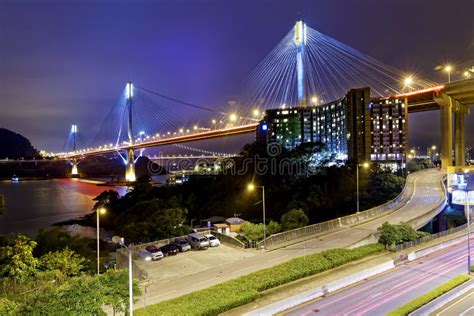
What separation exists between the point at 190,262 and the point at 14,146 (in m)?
158

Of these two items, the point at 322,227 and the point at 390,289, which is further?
the point at 322,227

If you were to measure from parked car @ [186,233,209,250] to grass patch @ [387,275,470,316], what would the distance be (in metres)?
11.0

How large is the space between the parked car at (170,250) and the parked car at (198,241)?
3.68 ft

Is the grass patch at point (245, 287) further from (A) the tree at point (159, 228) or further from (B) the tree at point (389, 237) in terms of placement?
(A) the tree at point (159, 228)

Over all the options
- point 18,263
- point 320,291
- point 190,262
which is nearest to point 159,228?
point 190,262

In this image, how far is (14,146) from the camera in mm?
149875

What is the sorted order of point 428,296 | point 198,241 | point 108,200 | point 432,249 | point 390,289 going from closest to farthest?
point 428,296
point 390,289
point 432,249
point 198,241
point 108,200

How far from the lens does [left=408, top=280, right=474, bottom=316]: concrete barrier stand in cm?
1182

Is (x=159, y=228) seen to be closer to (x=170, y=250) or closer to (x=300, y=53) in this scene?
(x=170, y=250)

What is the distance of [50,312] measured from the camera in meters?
9.11

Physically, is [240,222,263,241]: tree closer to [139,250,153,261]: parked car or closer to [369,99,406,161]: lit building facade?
[139,250,153,261]: parked car

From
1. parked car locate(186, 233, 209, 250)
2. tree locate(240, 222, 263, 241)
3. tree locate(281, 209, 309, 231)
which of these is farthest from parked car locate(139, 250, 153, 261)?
tree locate(281, 209, 309, 231)

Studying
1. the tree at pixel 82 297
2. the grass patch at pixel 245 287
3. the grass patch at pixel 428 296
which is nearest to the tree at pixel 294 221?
the grass patch at pixel 245 287

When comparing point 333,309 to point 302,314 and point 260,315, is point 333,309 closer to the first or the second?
point 302,314
